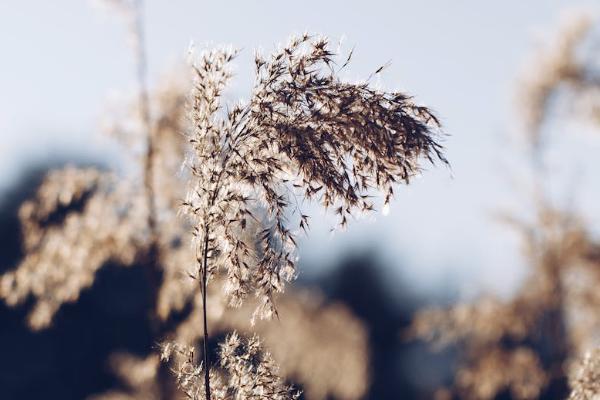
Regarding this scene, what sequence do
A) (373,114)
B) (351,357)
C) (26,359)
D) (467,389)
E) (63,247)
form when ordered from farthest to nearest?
(26,359) → (351,357) → (467,389) → (63,247) → (373,114)

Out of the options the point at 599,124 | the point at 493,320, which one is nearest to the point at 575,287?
the point at 493,320

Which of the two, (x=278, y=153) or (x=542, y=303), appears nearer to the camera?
(x=278, y=153)

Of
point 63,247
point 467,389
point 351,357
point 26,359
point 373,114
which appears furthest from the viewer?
point 26,359

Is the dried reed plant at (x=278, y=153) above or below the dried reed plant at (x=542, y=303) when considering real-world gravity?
below

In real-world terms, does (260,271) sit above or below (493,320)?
below

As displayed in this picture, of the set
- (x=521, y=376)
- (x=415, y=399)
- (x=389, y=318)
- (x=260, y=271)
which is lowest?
(x=260, y=271)

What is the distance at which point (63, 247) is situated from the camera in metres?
7.90

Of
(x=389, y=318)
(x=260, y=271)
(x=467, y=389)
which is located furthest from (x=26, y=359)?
(x=260, y=271)

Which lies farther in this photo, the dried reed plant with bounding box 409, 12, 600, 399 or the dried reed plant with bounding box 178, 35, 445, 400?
the dried reed plant with bounding box 409, 12, 600, 399

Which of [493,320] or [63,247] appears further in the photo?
[493,320]

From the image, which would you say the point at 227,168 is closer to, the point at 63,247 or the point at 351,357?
the point at 63,247

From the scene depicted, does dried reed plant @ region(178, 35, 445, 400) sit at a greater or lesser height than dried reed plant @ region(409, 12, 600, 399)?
lesser

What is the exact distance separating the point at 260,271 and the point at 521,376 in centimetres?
747

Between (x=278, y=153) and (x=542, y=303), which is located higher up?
(x=542, y=303)
